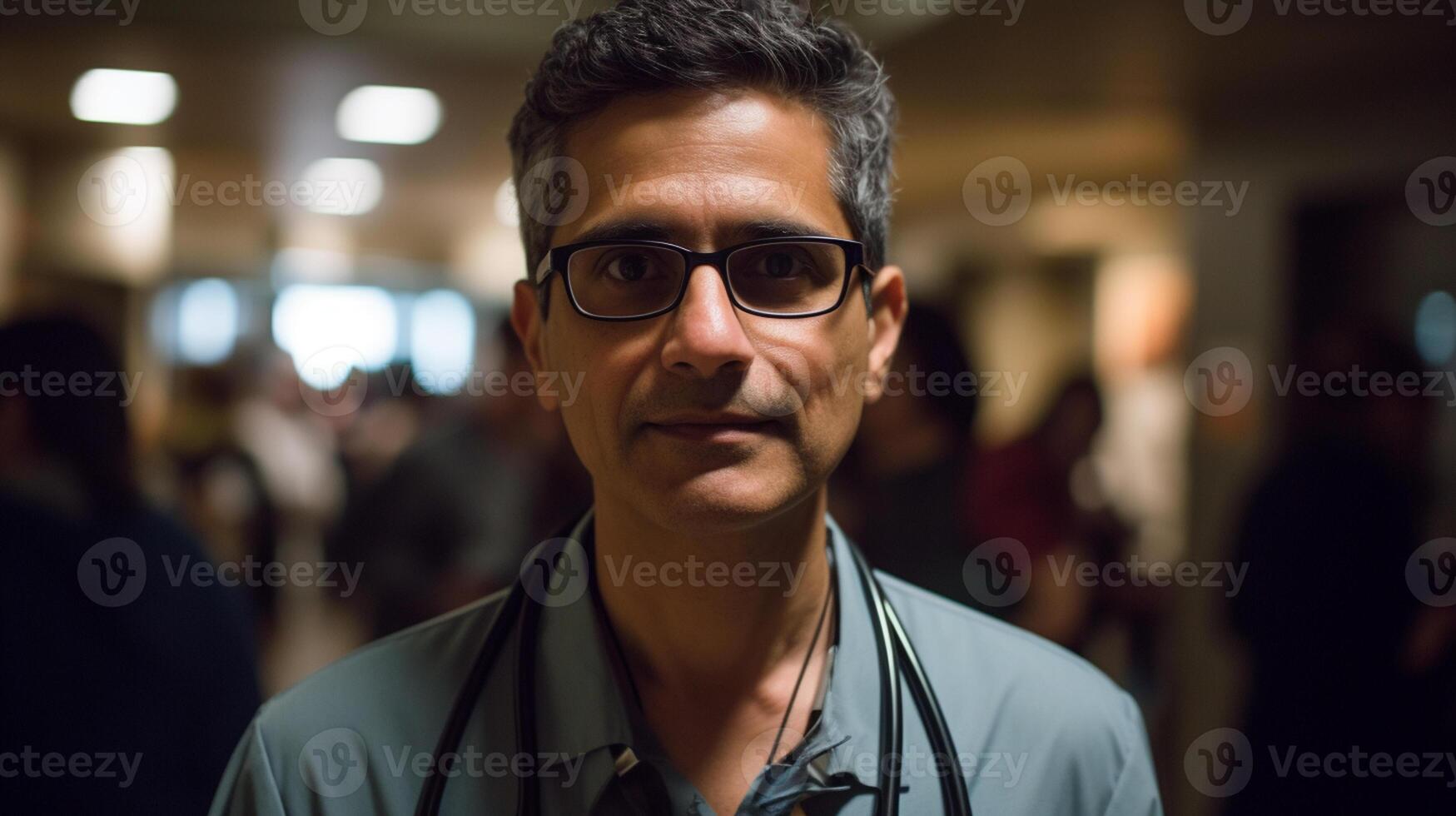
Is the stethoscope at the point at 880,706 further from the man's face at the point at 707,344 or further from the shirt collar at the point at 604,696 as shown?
the man's face at the point at 707,344

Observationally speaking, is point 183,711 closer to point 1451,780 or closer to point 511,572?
point 511,572

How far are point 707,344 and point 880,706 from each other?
0.46 meters

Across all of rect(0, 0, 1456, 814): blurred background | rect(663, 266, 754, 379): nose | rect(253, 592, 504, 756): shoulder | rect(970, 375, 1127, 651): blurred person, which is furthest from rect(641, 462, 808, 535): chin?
rect(970, 375, 1127, 651): blurred person

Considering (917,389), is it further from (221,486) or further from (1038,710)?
(221,486)

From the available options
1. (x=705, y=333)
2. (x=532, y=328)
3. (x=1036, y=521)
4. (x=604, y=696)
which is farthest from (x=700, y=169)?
(x=1036, y=521)

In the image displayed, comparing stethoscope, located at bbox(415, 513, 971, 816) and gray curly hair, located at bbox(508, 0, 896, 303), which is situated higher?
gray curly hair, located at bbox(508, 0, 896, 303)

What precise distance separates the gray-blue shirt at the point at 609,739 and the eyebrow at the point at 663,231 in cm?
38

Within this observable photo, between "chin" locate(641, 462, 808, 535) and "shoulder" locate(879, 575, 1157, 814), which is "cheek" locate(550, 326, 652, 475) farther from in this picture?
"shoulder" locate(879, 575, 1157, 814)

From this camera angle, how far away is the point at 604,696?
42.6 inches

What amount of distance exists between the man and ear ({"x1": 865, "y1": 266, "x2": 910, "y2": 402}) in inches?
1.0

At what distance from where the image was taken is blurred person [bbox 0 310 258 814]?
168 centimetres

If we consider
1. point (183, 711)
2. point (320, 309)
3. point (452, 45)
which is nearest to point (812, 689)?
point (183, 711)

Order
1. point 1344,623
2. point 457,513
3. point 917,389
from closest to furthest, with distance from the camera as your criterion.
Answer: point 917,389 → point 1344,623 → point 457,513

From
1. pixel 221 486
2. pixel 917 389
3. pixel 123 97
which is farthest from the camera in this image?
pixel 221 486
